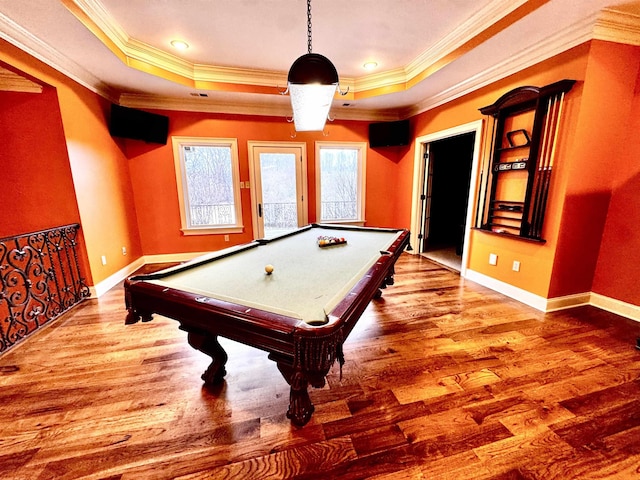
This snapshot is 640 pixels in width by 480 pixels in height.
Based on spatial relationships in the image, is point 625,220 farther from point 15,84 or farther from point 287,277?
point 15,84

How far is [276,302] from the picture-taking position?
4.31 feet

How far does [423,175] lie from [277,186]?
260 centimetres

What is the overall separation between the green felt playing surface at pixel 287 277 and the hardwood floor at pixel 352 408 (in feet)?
2.47

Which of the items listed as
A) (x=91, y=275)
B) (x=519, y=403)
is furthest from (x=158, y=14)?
(x=519, y=403)

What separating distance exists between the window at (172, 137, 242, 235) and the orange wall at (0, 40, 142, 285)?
81 cm

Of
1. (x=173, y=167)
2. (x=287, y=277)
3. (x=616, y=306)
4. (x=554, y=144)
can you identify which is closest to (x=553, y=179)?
(x=554, y=144)

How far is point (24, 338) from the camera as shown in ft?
7.49

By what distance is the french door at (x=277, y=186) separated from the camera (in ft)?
15.0

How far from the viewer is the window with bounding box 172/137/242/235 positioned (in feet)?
14.2

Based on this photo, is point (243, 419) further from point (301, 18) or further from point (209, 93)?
point (209, 93)

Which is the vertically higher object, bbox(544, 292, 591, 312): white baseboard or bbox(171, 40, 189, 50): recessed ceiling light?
bbox(171, 40, 189, 50): recessed ceiling light

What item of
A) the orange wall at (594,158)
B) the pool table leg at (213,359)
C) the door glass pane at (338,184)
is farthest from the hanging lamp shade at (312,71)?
the door glass pane at (338,184)

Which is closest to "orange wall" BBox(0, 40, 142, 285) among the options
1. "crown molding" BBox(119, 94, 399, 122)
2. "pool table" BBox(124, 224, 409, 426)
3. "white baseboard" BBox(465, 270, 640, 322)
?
"crown molding" BBox(119, 94, 399, 122)

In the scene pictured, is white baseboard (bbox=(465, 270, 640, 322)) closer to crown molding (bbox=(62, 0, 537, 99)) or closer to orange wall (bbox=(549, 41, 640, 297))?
orange wall (bbox=(549, 41, 640, 297))
